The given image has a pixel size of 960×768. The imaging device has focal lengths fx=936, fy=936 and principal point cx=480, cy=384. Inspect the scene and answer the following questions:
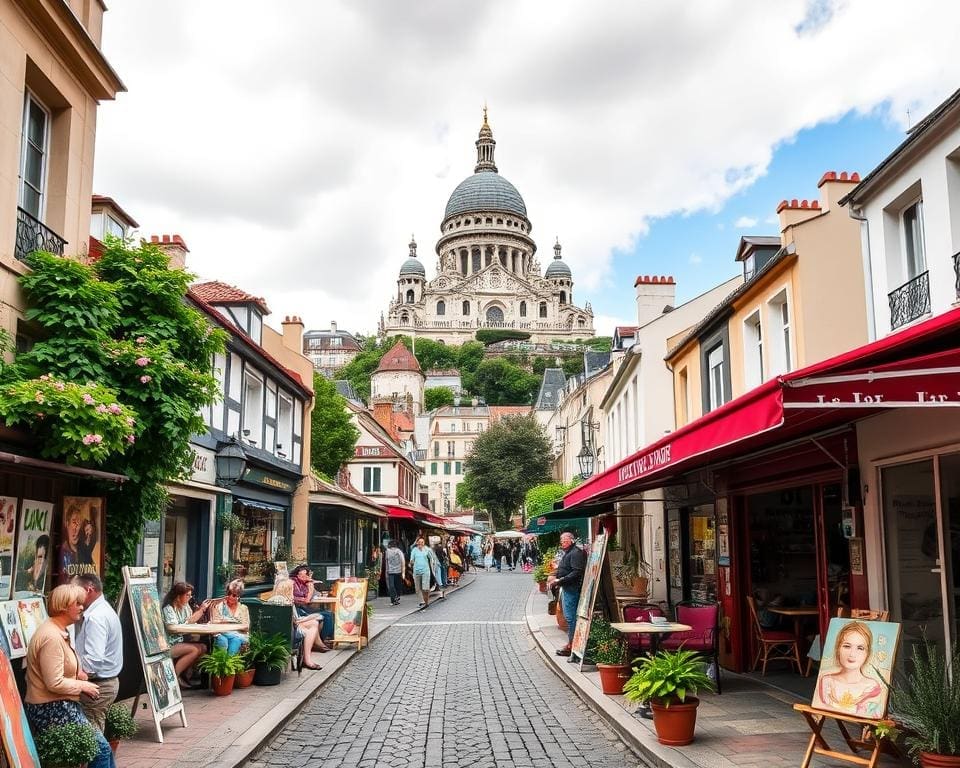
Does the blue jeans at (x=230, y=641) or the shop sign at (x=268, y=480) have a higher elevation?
the shop sign at (x=268, y=480)

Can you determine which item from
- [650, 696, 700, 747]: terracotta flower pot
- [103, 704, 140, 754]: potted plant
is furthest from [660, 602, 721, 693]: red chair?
[103, 704, 140, 754]: potted plant

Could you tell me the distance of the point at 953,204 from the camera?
9516 mm

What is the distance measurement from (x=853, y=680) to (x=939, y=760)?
882 mm

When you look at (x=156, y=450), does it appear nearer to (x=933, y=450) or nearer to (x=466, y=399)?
(x=933, y=450)

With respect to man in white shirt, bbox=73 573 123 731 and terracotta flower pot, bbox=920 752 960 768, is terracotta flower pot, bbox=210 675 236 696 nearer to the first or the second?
man in white shirt, bbox=73 573 123 731

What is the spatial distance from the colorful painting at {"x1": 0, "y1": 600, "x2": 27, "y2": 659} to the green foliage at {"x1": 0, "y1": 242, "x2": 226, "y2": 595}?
1.54 metres

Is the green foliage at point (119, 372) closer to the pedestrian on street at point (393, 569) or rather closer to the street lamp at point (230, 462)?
the street lamp at point (230, 462)

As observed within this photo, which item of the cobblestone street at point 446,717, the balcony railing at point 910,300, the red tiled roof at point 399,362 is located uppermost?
the red tiled roof at point 399,362

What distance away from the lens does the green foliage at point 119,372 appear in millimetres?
7984

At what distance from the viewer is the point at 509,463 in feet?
204

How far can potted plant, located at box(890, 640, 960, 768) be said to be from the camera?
18.6ft

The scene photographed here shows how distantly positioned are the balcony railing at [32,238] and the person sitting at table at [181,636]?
3.93 metres

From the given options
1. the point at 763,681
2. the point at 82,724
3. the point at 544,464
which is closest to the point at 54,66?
the point at 82,724

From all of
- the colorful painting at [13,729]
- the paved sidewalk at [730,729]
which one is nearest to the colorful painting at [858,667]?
the paved sidewalk at [730,729]
